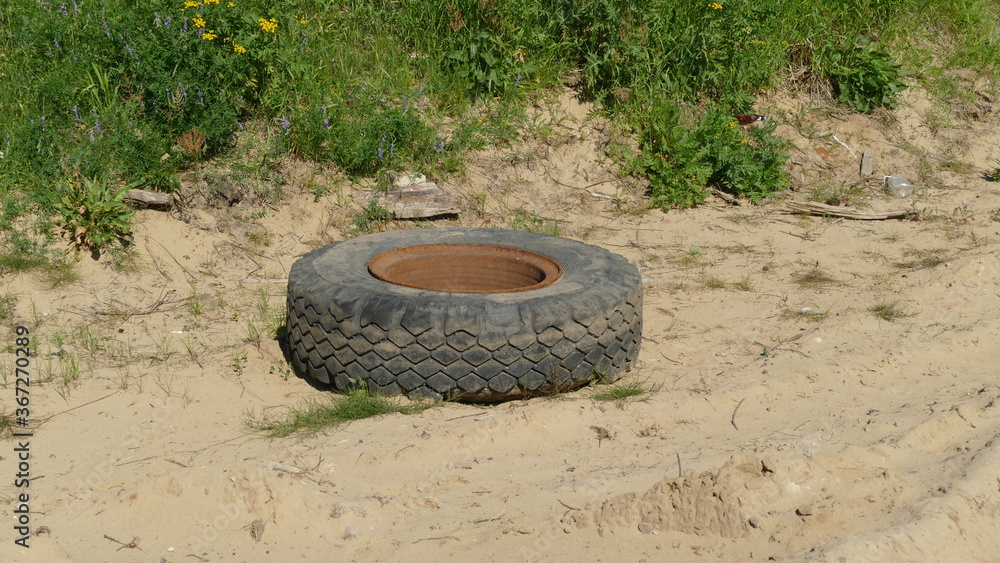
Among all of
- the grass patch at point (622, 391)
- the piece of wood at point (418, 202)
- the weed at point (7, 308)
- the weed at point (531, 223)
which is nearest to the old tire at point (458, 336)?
the grass patch at point (622, 391)

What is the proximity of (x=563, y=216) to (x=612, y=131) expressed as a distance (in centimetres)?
118

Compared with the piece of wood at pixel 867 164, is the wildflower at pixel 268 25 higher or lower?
higher

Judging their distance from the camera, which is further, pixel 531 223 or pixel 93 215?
pixel 531 223

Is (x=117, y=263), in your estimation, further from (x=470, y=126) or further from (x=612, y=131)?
(x=612, y=131)

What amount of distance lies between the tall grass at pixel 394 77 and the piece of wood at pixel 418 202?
270 millimetres

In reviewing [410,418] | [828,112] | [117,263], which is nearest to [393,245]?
[410,418]

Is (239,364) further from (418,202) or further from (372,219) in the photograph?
(418,202)

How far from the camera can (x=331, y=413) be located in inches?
158

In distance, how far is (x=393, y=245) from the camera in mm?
5062

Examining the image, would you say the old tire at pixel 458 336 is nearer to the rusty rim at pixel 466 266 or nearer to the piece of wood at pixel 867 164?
the rusty rim at pixel 466 266

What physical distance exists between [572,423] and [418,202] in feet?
10.3

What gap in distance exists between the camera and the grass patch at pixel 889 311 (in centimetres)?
506

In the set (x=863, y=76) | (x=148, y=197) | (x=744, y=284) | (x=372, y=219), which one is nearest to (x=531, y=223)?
(x=372, y=219)

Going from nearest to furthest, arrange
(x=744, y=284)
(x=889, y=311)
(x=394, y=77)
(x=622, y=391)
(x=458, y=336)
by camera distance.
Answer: (x=458, y=336)
(x=622, y=391)
(x=889, y=311)
(x=744, y=284)
(x=394, y=77)
